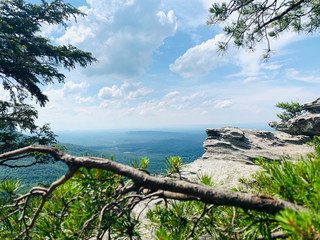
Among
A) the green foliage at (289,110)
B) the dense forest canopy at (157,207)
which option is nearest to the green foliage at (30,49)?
the dense forest canopy at (157,207)

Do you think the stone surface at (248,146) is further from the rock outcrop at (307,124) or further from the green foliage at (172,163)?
the green foliage at (172,163)

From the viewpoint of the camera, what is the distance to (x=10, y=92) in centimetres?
1028

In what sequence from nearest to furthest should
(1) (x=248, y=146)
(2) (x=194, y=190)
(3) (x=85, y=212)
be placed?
1. (2) (x=194, y=190)
2. (3) (x=85, y=212)
3. (1) (x=248, y=146)

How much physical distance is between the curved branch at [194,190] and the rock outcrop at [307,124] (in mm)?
11041

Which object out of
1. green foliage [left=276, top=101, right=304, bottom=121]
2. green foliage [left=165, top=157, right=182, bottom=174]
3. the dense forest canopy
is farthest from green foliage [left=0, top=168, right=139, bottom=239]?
green foliage [left=276, top=101, right=304, bottom=121]

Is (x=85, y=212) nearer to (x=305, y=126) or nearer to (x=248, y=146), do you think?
(x=248, y=146)

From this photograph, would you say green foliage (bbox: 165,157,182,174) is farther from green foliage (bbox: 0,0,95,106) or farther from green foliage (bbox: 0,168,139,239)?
green foliage (bbox: 0,0,95,106)

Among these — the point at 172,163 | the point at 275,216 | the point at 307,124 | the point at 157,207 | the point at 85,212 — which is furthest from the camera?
the point at 307,124

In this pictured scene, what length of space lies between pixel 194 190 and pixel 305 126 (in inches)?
451

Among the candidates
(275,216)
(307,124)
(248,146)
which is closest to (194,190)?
(275,216)

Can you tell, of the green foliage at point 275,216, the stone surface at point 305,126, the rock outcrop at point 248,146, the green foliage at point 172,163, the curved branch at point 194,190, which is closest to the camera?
the green foliage at point 275,216

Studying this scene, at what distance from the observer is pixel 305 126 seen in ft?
29.8

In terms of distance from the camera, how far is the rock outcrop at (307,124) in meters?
8.69

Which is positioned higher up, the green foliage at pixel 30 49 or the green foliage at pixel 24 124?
the green foliage at pixel 30 49
